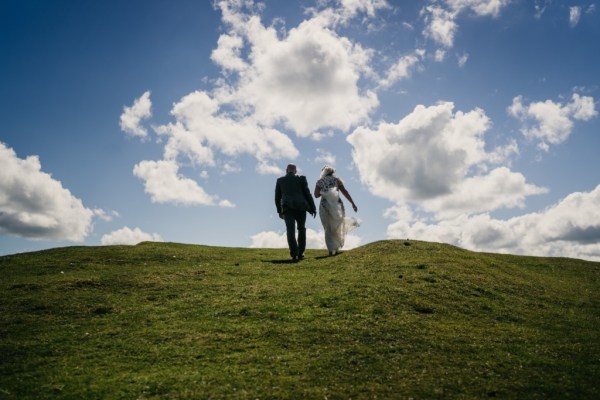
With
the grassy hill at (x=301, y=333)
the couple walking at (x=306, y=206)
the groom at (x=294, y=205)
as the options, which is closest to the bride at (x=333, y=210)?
the couple walking at (x=306, y=206)

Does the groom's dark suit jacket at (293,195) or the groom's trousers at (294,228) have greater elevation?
the groom's dark suit jacket at (293,195)

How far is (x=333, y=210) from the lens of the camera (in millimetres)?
23578

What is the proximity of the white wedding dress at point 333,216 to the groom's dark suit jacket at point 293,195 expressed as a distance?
3.38 feet

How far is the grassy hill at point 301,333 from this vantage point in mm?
8648

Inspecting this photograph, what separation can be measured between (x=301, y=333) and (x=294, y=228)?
11.7 metres

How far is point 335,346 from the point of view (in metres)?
10.2

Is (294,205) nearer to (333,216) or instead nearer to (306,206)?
(306,206)

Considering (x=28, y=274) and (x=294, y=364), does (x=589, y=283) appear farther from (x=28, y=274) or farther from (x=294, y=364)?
(x=28, y=274)

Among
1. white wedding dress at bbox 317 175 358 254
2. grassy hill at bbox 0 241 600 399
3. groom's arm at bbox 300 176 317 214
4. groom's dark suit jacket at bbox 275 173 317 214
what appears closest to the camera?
grassy hill at bbox 0 241 600 399

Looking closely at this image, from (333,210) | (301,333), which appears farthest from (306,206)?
(301,333)

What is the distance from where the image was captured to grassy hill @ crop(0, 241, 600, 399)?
8.65 m

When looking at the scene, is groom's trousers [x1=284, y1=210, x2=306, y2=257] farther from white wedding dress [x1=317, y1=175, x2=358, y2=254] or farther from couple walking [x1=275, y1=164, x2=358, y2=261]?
white wedding dress [x1=317, y1=175, x2=358, y2=254]

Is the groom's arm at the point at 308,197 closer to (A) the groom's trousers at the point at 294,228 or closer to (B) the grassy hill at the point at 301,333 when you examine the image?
(A) the groom's trousers at the point at 294,228

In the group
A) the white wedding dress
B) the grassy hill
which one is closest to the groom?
the white wedding dress
